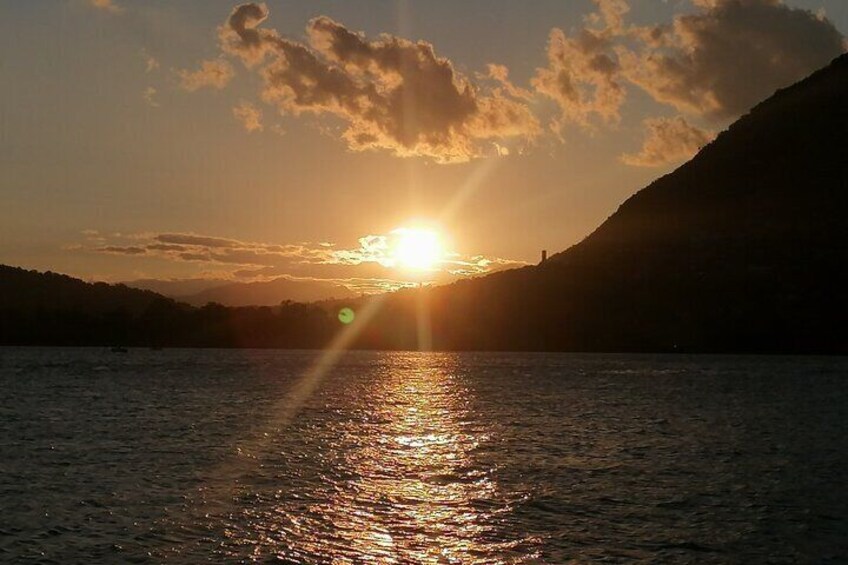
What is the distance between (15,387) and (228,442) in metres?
81.1

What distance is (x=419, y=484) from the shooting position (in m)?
45.4

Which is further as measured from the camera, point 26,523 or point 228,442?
point 228,442

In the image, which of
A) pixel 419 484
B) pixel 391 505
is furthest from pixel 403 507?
pixel 419 484

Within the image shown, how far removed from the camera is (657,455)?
58688mm

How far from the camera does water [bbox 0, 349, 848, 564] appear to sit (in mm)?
31984

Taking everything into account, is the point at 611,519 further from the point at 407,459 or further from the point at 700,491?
the point at 407,459

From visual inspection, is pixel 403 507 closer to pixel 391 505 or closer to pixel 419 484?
pixel 391 505

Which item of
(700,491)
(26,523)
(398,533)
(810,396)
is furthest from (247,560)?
(810,396)

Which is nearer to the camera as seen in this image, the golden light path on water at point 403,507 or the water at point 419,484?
the golden light path on water at point 403,507

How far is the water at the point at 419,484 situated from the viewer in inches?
1259

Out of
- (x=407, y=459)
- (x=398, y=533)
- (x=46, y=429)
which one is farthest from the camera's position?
(x=46, y=429)

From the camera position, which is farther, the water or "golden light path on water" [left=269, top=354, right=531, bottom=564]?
the water

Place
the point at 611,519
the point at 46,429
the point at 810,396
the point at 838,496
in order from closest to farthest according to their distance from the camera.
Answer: the point at 611,519 → the point at 838,496 → the point at 46,429 → the point at 810,396

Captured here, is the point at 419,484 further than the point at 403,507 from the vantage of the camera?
Yes
